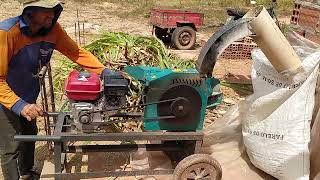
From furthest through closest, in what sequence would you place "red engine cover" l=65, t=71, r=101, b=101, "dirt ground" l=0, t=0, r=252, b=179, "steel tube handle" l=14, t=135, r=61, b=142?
"dirt ground" l=0, t=0, r=252, b=179
"red engine cover" l=65, t=71, r=101, b=101
"steel tube handle" l=14, t=135, r=61, b=142

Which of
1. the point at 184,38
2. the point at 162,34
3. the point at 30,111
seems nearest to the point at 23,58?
the point at 30,111

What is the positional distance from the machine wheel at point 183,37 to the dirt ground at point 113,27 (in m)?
0.22

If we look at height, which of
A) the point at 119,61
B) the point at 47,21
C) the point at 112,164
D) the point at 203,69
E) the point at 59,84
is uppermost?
the point at 47,21

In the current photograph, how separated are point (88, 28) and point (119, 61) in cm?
587

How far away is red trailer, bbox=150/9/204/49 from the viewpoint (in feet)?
31.0

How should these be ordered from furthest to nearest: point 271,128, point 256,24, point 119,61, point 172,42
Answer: point 172,42
point 119,61
point 271,128
point 256,24

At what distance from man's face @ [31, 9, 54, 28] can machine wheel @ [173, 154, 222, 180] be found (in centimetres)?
156

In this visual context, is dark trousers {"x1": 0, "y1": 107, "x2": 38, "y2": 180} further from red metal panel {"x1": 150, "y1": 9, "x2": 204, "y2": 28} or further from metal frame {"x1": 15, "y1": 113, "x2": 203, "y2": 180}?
red metal panel {"x1": 150, "y1": 9, "x2": 204, "y2": 28}

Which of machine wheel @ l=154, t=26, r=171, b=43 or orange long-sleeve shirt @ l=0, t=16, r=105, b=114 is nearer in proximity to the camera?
orange long-sleeve shirt @ l=0, t=16, r=105, b=114

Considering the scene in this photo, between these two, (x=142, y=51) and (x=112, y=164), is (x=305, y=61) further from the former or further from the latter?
(x=142, y=51)

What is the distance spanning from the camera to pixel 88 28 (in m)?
11.2

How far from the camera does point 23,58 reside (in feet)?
10.5

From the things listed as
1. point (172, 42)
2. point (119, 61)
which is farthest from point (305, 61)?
point (172, 42)

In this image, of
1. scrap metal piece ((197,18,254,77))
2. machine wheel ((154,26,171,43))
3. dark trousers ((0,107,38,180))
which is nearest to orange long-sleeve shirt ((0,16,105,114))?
dark trousers ((0,107,38,180))
